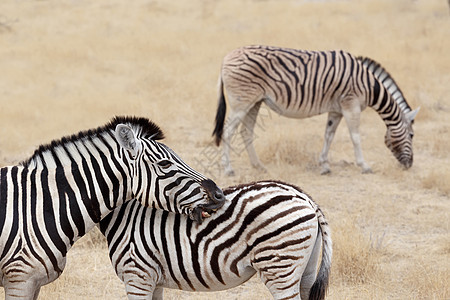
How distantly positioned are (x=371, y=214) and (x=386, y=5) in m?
15.6

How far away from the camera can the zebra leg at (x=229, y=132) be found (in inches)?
384

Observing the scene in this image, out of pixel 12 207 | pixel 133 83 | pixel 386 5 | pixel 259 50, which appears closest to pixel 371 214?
pixel 259 50

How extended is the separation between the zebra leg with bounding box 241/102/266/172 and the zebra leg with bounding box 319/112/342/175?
950 mm

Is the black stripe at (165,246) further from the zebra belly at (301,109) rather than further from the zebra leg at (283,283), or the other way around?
the zebra belly at (301,109)

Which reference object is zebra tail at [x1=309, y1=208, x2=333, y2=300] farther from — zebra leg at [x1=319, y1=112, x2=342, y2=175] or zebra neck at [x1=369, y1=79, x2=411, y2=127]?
zebra neck at [x1=369, y1=79, x2=411, y2=127]

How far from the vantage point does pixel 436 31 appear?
17.8 m

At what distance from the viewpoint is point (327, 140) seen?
1000 centimetres

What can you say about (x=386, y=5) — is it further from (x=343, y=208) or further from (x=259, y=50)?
(x=343, y=208)

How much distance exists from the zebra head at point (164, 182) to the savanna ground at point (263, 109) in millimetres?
1896

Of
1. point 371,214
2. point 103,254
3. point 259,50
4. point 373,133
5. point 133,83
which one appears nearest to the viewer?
point 103,254

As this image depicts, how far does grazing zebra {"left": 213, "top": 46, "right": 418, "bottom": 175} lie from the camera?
9617 mm

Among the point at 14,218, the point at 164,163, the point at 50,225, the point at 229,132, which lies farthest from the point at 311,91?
the point at 14,218

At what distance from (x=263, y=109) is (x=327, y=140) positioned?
12.2ft

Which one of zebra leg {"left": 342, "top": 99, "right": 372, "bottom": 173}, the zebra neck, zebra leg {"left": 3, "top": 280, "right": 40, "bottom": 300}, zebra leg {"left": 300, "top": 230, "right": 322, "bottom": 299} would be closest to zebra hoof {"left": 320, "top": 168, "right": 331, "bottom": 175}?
zebra leg {"left": 342, "top": 99, "right": 372, "bottom": 173}
